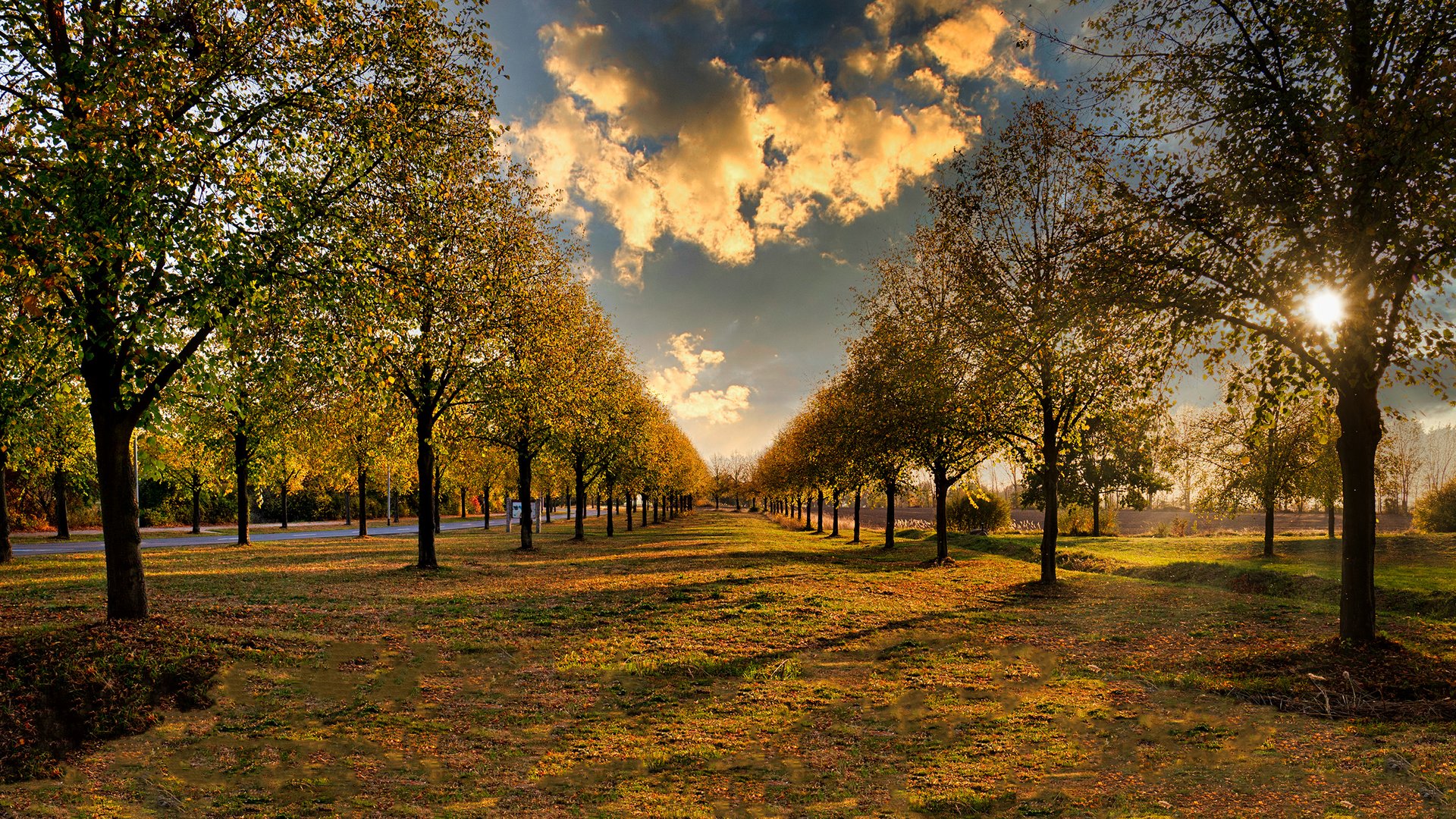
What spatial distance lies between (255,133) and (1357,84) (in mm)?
18569

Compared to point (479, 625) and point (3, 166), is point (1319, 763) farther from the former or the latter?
point (3, 166)

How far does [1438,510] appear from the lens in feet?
142

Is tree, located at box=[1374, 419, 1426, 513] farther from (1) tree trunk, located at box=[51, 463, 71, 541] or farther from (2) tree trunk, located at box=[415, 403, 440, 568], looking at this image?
(1) tree trunk, located at box=[51, 463, 71, 541]

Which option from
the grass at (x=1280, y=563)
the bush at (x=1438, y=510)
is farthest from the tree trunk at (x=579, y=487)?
the bush at (x=1438, y=510)

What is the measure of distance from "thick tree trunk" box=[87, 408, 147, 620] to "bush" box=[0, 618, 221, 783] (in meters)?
0.70

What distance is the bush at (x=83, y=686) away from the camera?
694cm

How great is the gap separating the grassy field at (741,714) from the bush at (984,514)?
40124 mm

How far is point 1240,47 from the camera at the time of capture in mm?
11633

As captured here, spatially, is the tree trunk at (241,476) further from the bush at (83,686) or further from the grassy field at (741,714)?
the bush at (83,686)

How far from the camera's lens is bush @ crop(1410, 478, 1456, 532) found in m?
42.4

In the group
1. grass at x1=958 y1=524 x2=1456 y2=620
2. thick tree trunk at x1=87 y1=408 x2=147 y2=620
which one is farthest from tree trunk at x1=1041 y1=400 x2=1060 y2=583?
thick tree trunk at x1=87 y1=408 x2=147 y2=620

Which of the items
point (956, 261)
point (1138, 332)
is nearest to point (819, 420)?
point (956, 261)

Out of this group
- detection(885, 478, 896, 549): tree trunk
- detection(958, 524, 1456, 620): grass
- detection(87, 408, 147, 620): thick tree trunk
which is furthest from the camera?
detection(885, 478, 896, 549): tree trunk

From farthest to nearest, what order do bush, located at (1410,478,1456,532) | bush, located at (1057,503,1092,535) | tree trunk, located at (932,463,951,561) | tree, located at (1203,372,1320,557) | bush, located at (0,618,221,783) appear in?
bush, located at (1057,503,1092,535), bush, located at (1410,478,1456,532), tree, located at (1203,372,1320,557), tree trunk, located at (932,463,951,561), bush, located at (0,618,221,783)
